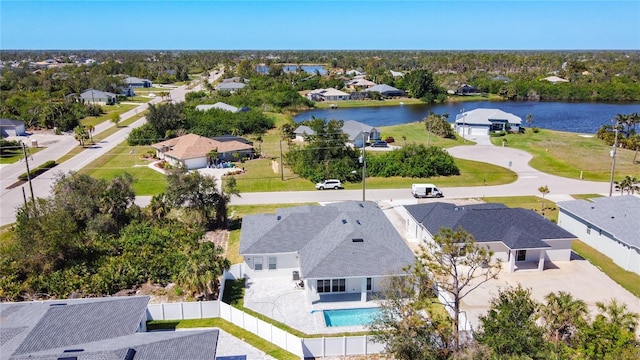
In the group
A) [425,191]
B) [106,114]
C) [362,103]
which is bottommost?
[425,191]

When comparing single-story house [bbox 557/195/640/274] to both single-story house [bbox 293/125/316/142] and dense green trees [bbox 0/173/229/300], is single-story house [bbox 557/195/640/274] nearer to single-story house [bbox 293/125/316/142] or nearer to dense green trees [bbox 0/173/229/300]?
dense green trees [bbox 0/173/229/300]

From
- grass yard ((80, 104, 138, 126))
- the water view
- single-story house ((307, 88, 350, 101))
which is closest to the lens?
grass yard ((80, 104, 138, 126))

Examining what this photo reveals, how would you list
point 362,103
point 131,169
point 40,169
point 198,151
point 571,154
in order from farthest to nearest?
point 362,103, point 571,154, point 198,151, point 131,169, point 40,169

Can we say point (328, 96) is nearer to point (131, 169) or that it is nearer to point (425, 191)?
point (131, 169)

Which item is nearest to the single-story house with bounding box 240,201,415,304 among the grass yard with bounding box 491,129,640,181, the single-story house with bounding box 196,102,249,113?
the grass yard with bounding box 491,129,640,181

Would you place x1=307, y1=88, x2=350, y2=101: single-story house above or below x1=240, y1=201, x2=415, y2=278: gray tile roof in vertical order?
above

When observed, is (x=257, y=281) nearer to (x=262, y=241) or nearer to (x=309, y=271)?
(x=262, y=241)

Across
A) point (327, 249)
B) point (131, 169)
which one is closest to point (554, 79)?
point (131, 169)
